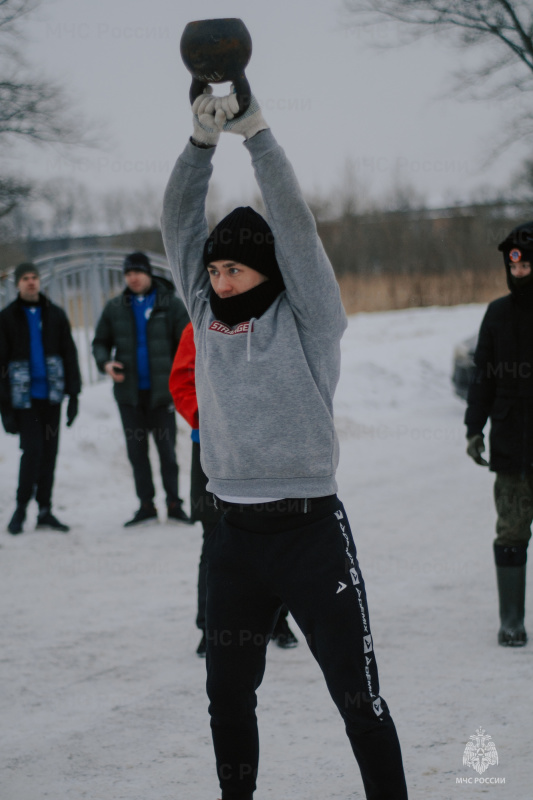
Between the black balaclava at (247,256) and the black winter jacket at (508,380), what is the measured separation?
6.78ft

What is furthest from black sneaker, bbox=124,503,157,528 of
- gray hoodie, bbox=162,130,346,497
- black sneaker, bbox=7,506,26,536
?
gray hoodie, bbox=162,130,346,497

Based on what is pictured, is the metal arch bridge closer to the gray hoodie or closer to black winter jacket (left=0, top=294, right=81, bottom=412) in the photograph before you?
black winter jacket (left=0, top=294, right=81, bottom=412)

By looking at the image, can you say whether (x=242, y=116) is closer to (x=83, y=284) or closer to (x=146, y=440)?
(x=146, y=440)

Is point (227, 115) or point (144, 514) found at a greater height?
point (227, 115)

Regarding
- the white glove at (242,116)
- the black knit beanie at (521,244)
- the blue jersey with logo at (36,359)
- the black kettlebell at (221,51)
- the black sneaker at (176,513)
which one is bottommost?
the black sneaker at (176,513)

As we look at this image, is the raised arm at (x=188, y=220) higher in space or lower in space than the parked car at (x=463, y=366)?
higher

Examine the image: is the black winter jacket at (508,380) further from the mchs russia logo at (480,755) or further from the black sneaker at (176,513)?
the black sneaker at (176,513)

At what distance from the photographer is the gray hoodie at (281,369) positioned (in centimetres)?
217

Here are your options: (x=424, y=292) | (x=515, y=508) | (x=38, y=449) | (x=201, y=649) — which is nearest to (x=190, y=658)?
(x=201, y=649)

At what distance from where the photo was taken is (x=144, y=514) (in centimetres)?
Result: 686

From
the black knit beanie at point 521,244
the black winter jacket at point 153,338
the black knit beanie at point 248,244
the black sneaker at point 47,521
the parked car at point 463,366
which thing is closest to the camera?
the black knit beanie at point 248,244

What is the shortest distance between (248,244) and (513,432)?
2.24 meters

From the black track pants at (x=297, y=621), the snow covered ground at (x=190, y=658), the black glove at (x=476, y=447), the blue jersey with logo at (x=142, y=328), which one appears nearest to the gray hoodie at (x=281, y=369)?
the black track pants at (x=297, y=621)

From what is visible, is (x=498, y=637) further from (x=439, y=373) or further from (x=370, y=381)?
(x=439, y=373)
